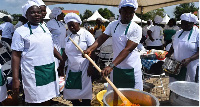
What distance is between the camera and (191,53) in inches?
112

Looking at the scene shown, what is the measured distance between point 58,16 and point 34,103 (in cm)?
268

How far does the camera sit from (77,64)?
9.29 feet

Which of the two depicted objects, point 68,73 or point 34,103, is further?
point 68,73

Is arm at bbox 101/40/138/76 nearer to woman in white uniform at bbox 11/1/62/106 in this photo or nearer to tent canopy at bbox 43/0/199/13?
woman in white uniform at bbox 11/1/62/106

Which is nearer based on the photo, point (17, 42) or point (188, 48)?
point (17, 42)

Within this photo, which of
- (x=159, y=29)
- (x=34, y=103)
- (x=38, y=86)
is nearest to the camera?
(x=38, y=86)

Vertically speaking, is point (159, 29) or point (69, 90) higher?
point (159, 29)

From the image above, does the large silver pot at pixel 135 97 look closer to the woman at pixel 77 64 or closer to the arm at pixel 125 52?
the arm at pixel 125 52

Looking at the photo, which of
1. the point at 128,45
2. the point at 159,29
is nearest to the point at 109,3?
the point at 159,29

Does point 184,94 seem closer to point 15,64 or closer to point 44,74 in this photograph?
point 44,74

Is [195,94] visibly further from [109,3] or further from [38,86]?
[109,3]

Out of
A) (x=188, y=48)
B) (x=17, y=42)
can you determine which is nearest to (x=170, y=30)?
(x=188, y=48)

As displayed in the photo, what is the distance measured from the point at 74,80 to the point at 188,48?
1969 mm

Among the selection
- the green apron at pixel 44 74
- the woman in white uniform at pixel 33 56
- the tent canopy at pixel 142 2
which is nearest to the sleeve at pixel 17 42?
the woman in white uniform at pixel 33 56
